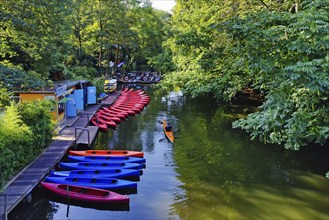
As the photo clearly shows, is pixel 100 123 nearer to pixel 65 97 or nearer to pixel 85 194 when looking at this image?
pixel 65 97

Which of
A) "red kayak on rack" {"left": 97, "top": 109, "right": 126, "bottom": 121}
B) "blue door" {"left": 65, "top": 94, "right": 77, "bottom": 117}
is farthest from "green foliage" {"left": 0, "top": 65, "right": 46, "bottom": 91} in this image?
"red kayak on rack" {"left": 97, "top": 109, "right": 126, "bottom": 121}

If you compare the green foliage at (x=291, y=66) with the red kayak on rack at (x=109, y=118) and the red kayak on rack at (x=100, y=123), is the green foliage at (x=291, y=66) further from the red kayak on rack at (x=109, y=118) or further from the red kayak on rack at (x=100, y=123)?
the red kayak on rack at (x=109, y=118)

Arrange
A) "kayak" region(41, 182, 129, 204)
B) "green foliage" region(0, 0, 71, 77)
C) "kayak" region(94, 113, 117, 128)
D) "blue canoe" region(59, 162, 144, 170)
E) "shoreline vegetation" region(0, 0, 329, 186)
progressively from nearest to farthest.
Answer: "shoreline vegetation" region(0, 0, 329, 186)
"kayak" region(41, 182, 129, 204)
"green foliage" region(0, 0, 71, 77)
"blue canoe" region(59, 162, 144, 170)
"kayak" region(94, 113, 117, 128)

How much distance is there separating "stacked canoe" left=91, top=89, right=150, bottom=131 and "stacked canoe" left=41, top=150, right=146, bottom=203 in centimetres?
613

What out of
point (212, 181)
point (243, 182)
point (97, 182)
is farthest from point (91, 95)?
point (243, 182)

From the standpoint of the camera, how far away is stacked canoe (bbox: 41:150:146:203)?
1105 cm

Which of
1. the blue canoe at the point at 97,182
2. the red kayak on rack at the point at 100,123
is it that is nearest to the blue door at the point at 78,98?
the red kayak on rack at the point at 100,123

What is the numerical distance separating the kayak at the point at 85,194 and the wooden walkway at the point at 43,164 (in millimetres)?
633

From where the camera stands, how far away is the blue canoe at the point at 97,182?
11.7 metres

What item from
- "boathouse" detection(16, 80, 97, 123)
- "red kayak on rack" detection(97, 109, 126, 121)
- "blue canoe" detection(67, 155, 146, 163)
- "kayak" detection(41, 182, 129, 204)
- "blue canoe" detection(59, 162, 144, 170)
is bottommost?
"kayak" detection(41, 182, 129, 204)

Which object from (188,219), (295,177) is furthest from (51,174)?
(295,177)

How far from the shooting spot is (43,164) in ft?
41.3

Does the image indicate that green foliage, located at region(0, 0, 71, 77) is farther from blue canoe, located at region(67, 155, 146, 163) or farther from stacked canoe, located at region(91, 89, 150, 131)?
stacked canoe, located at region(91, 89, 150, 131)

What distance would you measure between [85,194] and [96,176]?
1368mm
